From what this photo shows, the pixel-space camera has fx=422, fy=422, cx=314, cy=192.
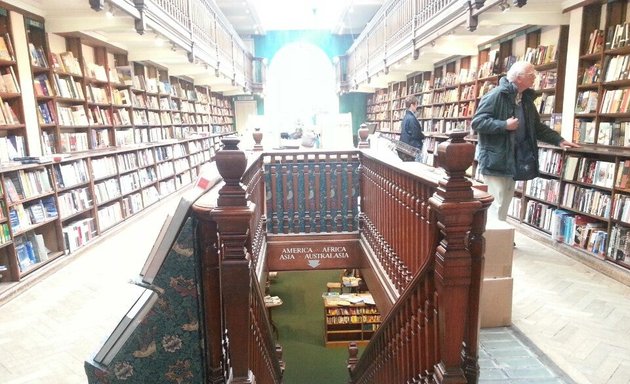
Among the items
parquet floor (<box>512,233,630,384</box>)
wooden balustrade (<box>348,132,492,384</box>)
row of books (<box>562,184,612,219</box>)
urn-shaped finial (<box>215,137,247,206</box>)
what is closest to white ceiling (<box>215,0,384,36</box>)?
row of books (<box>562,184,612,219</box>)

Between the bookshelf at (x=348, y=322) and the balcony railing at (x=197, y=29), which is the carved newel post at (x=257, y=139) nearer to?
the balcony railing at (x=197, y=29)

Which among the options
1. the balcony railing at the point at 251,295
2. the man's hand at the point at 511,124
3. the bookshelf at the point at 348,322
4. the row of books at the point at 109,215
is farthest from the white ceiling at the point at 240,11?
the bookshelf at the point at 348,322

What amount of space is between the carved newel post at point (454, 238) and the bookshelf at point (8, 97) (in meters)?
4.70

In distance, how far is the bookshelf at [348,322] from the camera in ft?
19.2

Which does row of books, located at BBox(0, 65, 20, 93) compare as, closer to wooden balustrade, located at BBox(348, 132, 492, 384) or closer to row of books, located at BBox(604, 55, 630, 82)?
wooden balustrade, located at BBox(348, 132, 492, 384)

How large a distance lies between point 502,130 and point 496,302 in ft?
4.36

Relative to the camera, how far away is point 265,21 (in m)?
16.6

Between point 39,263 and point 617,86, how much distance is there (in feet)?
21.5

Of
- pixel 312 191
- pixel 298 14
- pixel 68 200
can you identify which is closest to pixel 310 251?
pixel 312 191

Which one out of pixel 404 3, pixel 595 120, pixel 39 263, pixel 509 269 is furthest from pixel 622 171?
pixel 39 263

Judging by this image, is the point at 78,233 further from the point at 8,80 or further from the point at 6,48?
the point at 6,48

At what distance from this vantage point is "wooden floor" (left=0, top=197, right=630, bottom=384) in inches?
108

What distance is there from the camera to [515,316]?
10.5 ft

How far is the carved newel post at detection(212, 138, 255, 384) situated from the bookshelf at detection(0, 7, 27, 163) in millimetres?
4057
